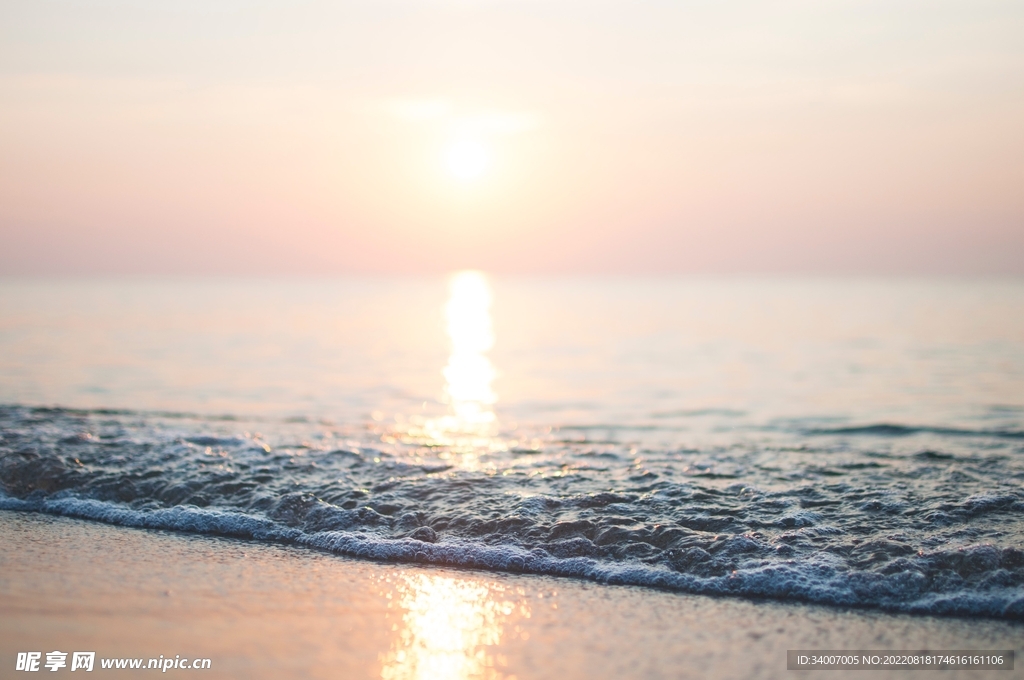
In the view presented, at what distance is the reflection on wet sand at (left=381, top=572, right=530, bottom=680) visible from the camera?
13.8ft

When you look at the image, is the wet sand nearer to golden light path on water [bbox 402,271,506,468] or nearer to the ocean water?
the ocean water

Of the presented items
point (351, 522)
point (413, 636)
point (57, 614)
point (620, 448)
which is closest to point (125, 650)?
point (57, 614)

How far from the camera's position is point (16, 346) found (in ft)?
87.8

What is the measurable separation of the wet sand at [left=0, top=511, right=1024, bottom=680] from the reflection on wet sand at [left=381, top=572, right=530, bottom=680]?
0.01m

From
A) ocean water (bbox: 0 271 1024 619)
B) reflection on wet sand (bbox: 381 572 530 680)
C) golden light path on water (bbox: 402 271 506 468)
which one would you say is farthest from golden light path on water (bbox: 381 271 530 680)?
golden light path on water (bbox: 402 271 506 468)

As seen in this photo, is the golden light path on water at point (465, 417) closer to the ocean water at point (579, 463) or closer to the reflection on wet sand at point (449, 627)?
the ocean water at point (579, 463)

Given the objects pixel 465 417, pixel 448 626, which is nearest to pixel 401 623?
pixel 448 626

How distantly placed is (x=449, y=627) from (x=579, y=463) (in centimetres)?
550

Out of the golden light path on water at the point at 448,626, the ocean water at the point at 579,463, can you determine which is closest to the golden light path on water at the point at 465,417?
the ocean water at the point at 579,463

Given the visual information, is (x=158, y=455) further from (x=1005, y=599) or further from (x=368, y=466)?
(x=1005, y=599)

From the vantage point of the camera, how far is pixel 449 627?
479 centimetres

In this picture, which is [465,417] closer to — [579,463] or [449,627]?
[579,463]

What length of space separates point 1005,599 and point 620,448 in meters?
6.86

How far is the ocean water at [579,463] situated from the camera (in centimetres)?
627
